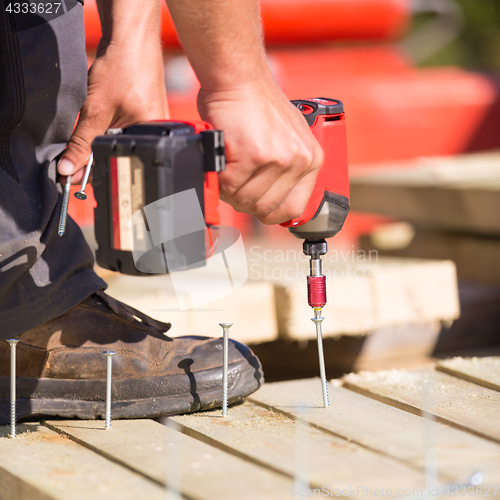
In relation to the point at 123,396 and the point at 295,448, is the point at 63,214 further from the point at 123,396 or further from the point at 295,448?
the point at 295,448

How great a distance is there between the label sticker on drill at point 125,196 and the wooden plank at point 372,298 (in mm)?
738

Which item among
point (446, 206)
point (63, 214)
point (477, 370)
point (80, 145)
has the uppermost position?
point (80, 145)

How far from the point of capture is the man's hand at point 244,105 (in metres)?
1.19

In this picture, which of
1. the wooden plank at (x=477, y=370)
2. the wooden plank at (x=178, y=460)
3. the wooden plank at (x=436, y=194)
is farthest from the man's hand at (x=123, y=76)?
the wooden plank at (x=436, y=194)

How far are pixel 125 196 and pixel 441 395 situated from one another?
0.76 meters

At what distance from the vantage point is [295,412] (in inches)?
55.7

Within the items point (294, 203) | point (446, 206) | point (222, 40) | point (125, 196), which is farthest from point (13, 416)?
point (446, 206)

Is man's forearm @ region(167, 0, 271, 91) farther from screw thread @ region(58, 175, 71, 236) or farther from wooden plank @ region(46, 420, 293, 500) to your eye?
wooden plank @ region(46, 420, 293, 500)

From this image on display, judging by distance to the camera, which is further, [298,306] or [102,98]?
[298,306]

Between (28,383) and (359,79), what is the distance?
318 cm

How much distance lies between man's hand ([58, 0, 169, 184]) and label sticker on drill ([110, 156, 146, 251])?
0.33m

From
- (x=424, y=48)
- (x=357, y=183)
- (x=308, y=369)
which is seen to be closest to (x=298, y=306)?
(x=308, y=369)

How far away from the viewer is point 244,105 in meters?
1.24

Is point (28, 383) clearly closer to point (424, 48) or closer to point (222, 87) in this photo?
point (222, 87)
